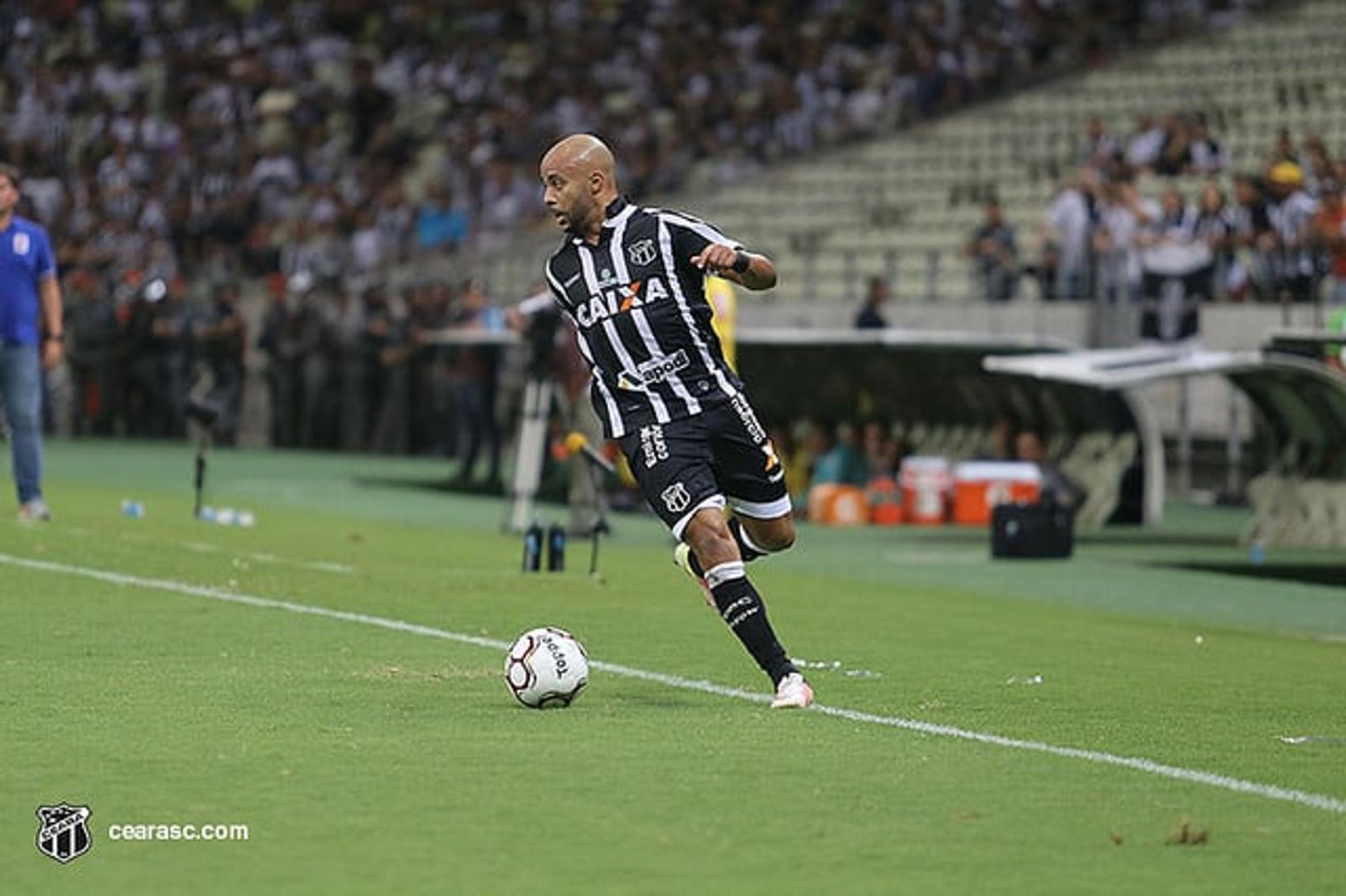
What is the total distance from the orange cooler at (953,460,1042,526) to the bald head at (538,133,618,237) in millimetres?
13583

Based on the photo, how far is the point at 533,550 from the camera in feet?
60.1

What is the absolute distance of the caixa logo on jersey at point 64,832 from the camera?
7.55 meters

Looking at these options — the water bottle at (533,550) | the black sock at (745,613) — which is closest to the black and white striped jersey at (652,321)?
the black sock at (745,613)

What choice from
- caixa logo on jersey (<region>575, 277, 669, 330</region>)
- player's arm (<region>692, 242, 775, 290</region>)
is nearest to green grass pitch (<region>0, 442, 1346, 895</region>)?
caixa logo on jersey (<region>575, 277, 669, 330</region>)

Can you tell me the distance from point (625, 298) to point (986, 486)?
1430 cm

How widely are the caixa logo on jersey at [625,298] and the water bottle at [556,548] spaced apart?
7.20m

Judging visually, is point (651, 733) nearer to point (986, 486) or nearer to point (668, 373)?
point (668, 373)

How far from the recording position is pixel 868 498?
2556 cm

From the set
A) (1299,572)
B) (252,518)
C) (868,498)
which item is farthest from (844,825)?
(868,498)

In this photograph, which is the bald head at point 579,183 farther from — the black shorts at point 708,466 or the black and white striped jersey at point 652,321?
the black shorts at point 708,466

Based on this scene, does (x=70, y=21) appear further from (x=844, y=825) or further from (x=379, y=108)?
(x=844, y=825)

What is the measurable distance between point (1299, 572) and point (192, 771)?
42.4ft

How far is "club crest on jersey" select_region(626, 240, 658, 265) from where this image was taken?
1118 cm

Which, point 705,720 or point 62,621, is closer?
point 705,720
